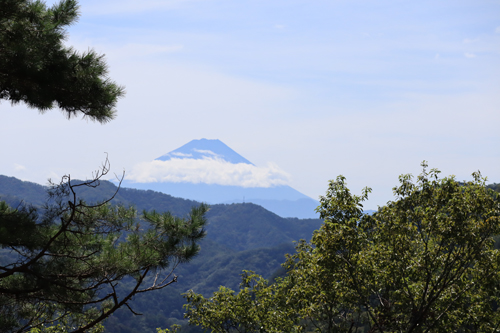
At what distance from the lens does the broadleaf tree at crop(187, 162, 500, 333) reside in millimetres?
8867

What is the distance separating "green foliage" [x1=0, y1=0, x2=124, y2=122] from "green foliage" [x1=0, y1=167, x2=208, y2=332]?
1.92 metres

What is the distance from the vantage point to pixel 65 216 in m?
6.97

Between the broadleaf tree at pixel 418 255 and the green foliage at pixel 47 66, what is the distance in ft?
19.2

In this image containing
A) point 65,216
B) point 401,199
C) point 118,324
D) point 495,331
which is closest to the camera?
point 65,216

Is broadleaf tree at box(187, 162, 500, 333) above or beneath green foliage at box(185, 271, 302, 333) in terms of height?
above

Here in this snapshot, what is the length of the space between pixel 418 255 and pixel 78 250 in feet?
25.1

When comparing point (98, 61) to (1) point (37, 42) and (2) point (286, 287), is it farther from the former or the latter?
(2) point (286, 287)

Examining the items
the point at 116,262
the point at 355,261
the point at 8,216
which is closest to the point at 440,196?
the point at 355,261

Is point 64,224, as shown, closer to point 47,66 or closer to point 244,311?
point 47,66

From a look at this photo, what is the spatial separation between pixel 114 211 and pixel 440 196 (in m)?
7.47

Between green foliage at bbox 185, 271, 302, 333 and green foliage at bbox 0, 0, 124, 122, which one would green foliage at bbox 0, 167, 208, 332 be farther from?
green foliage at bbox 185, 271, 302, 333

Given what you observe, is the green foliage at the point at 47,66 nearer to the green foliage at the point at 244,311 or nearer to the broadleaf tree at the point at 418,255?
the broadleaf tree at the point at 418,255

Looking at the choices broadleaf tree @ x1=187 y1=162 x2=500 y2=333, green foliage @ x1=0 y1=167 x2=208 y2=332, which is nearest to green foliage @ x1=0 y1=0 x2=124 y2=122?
green foliage @ x1=0 y1=167 x2=208 y2=332

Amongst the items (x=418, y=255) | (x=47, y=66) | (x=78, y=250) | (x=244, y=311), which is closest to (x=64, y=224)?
(x=78, y=250)
